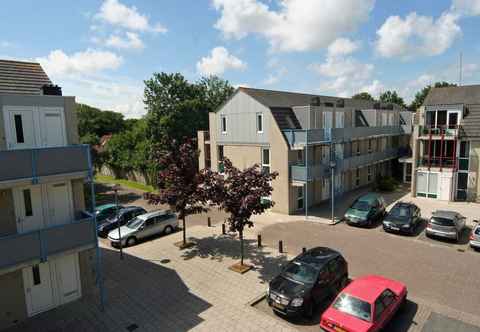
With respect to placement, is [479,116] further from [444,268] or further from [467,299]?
[467,299]

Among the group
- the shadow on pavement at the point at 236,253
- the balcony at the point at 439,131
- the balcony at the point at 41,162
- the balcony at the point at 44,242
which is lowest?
the shadow on pavement at the point at 236,253

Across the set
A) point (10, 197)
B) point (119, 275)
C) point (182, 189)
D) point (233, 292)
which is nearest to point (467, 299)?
point (233, 292)

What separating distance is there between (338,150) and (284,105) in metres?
6.51

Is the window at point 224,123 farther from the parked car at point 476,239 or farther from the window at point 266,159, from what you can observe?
the parked car at point 476,239

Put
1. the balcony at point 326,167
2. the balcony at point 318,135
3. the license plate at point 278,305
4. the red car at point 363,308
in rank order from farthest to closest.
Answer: the balcony at point 326,167, the balcony at point 318,135, the license plate at point 278,305, the red car at point 363,308

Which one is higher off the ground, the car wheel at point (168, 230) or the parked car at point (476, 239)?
the parked car at point (476, 239)

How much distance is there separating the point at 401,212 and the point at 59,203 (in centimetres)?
1759

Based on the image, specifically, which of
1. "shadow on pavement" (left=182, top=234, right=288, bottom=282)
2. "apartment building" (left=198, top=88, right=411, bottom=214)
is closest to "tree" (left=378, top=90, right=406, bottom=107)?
"apartment building" (left=198, top=88, right=411, bottom=214)

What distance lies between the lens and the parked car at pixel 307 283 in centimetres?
978

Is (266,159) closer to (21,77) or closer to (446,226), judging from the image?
(446,226)

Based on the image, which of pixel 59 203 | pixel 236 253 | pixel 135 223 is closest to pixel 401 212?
pixel 236 253

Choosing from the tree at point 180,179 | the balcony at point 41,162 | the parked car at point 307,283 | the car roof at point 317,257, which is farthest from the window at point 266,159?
the balcony at point 41,162

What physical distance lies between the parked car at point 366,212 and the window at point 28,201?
647 inches

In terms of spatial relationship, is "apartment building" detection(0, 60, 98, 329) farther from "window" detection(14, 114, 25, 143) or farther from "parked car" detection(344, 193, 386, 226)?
"parked car" detection(344, 193, 386, 226)
